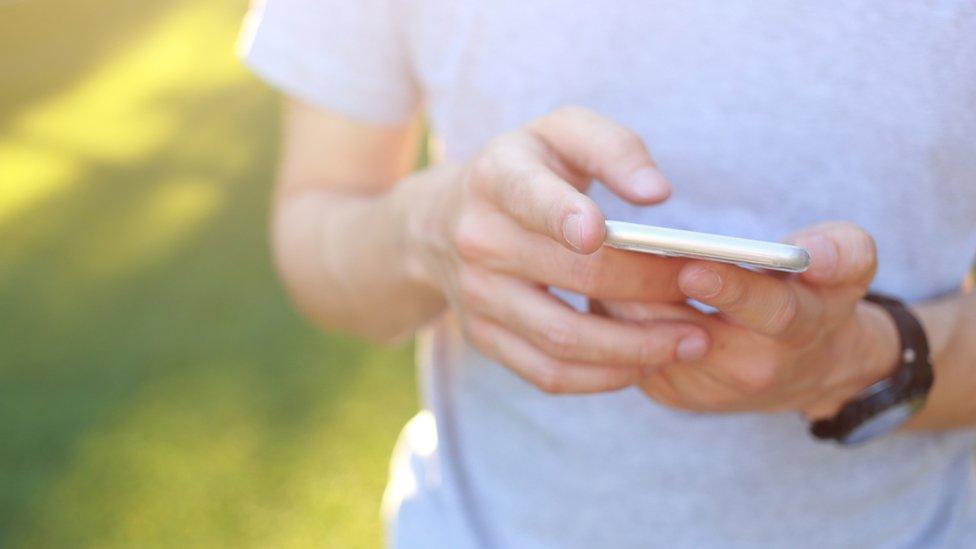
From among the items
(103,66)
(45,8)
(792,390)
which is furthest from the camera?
(45,8)

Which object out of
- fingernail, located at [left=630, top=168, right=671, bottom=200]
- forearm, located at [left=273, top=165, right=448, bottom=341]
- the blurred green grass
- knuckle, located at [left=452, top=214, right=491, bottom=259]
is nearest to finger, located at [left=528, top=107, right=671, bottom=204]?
fingernail, located at [left=630, top=168, right=671, bottom=200]

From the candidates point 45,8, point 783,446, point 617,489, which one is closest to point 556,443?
point 617,489

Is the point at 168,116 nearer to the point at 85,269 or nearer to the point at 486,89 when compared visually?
the point at 85,269

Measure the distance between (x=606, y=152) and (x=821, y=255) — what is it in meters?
0.22

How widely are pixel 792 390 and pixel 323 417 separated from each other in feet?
7.98

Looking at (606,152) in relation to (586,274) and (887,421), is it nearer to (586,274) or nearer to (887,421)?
(586,274)

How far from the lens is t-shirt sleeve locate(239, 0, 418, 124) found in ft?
4.42

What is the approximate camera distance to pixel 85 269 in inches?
157

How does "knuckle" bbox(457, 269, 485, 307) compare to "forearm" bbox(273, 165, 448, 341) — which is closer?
"knuckle" bbox(457, 269, 485, 307)

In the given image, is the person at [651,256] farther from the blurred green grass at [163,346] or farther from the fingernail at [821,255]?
the blurred green grass at [163,346]

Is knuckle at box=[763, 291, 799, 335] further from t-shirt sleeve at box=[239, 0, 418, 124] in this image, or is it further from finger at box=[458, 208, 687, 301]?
t-shirt sleeve at box=[239, 0, 418, 124]

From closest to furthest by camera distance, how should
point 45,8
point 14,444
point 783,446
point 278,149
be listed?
1. point 783,446
2. point 14,444
3. point 278,149
4. point 45,8

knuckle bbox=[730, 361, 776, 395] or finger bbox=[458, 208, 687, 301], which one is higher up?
finger bbox=[458, 208, 687, 301]

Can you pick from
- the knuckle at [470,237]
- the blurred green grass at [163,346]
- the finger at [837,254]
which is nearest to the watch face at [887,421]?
the finger at [837,254]
